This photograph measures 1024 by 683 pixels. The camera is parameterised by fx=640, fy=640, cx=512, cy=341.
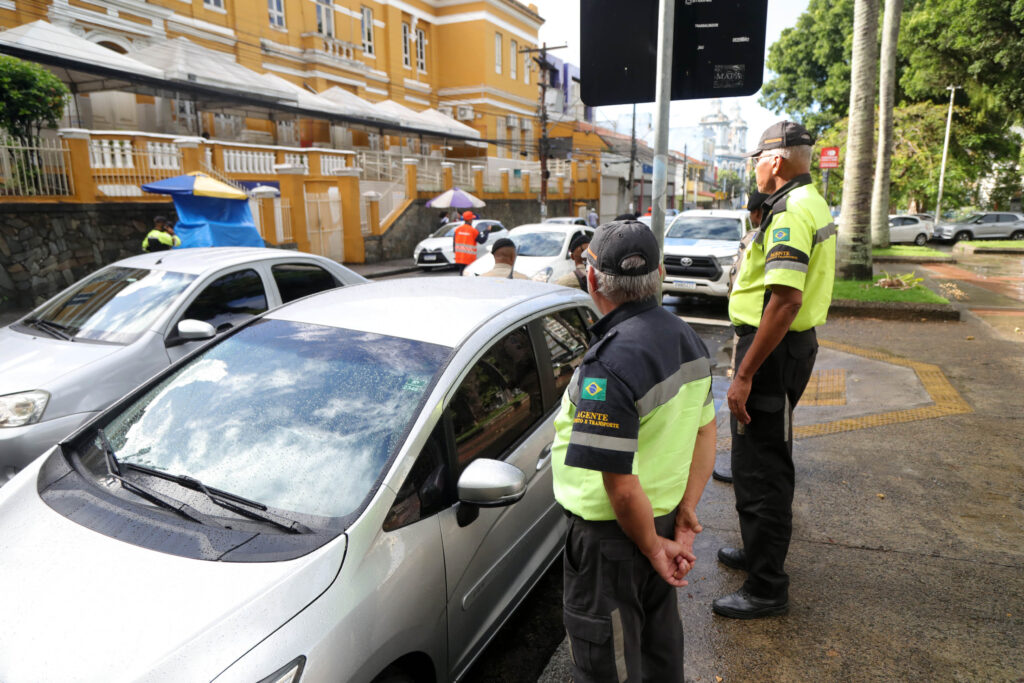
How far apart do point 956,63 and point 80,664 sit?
31.5 m

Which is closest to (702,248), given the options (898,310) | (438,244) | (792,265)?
(898,310)

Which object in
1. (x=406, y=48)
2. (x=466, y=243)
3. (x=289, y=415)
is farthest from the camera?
(x=406, y=48)

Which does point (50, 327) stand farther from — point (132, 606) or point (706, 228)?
point (706, 228)

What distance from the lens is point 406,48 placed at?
112 ft

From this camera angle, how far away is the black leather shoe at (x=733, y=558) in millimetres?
3262

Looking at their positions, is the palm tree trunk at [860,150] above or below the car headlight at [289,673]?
above

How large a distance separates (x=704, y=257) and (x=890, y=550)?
7741mm

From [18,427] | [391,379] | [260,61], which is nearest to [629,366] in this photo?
[391,379]

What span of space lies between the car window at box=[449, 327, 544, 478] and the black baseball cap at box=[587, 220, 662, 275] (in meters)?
0.84

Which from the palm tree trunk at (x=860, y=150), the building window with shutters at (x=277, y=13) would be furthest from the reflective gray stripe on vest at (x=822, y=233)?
the building window with shutters at (x=277, y=13)

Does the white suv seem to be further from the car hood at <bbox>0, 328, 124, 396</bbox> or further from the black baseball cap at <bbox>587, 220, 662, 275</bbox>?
the black baseball cap at <bbox>587, 220, 662, 275</bbox>

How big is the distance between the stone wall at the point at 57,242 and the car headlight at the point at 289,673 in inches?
479

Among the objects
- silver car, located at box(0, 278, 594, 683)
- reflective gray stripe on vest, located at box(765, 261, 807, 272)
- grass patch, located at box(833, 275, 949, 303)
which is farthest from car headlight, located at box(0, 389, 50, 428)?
grass patch, located at box(833, 275, 949, 303)

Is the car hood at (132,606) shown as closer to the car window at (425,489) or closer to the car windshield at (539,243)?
the car window at (425,489)
